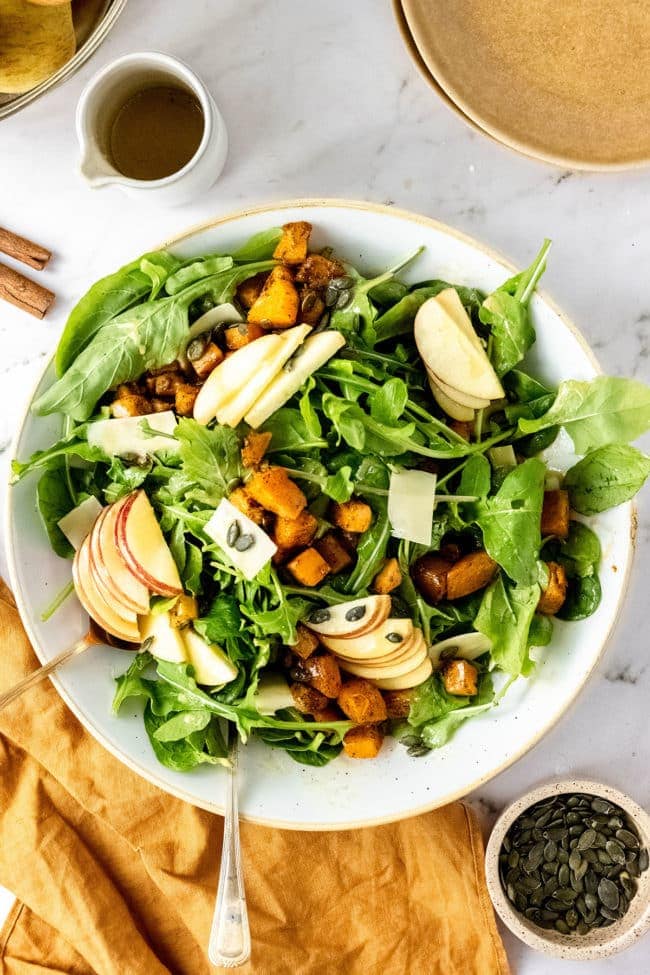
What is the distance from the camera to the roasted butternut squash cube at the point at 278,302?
153cm

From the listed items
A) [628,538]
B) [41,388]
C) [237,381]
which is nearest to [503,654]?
[628,538]

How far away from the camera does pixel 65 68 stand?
1.44 meters

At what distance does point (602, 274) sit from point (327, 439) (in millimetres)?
689

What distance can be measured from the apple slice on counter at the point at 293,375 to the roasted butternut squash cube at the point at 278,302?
79 millimetres

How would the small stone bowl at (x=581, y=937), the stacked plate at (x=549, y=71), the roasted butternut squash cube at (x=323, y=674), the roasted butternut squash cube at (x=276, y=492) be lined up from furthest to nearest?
the small stone bowl at (x=581, y=937) < the stacked plate at (x=549, y=71) < the roasted butternut squash cube at (x=323, y=674) < the roasted butternut squash cube at (x=276, y=492)

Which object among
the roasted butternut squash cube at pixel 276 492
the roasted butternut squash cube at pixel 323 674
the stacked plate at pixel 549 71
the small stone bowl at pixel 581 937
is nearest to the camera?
the roasted butternut squash cube at pixel 276 492

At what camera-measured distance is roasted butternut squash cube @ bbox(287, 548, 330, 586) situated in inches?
59.5

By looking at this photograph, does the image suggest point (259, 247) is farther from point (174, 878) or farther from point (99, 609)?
point (174, 878)

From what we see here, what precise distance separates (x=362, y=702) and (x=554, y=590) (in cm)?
38

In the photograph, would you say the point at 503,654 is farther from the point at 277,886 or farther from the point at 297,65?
the point at 297,65

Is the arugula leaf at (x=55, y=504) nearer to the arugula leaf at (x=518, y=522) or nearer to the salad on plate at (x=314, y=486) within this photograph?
the salad on plate at (x=314, y=486)

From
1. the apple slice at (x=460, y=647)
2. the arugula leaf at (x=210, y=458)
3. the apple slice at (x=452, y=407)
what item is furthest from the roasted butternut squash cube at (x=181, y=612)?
the apple slice at (x=452, y=407)

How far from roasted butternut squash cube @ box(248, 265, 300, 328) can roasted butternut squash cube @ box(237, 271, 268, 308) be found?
4cm

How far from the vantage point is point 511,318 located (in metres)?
1.51
